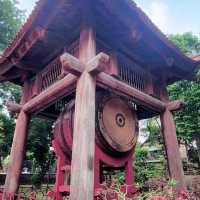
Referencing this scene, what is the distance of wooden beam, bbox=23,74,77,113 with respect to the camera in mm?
3865

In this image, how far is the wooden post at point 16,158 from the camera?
180 inches

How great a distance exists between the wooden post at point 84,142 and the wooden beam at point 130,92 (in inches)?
15.9

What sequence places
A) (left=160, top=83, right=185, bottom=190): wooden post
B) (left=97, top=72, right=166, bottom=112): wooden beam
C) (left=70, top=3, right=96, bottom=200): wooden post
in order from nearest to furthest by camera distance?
(left=70, top=3, right=96, bottom=200): wooden post, (left=97, top=72, right=166, bottom=112): wooden beam, (left=160, top=83, right=185, bottom=190): wooden post

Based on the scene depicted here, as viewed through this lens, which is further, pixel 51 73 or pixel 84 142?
pixel 51 73

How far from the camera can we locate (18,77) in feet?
19.0

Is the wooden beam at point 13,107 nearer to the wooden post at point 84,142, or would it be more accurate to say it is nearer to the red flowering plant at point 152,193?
the wooden post at point 84,142

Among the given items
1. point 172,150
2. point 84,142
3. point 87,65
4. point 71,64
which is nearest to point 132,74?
point 87,65

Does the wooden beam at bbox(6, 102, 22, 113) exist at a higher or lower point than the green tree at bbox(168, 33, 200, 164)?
lower

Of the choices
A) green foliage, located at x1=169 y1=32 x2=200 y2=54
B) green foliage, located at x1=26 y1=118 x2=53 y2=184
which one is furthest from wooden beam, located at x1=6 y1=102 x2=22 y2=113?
green foliage, located at x1=169 y1=32 x2=200 y2=54

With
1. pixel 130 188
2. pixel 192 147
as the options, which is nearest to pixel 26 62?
pixel 130 188

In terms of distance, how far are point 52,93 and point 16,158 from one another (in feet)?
5.45

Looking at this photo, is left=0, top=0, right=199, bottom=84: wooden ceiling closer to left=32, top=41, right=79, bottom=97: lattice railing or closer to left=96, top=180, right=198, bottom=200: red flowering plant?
left=32, top=41, right=79, bottom=97: lattice railing

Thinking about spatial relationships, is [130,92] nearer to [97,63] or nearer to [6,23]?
[97,63]

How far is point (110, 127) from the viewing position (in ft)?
15.0
